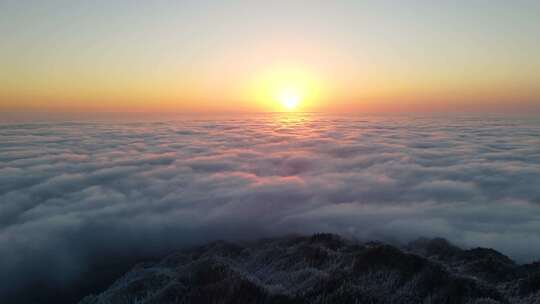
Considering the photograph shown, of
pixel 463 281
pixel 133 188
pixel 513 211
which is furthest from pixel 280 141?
pixel 463 281

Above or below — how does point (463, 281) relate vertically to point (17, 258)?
above

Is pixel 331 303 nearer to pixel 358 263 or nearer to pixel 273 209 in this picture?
pixel 358 263

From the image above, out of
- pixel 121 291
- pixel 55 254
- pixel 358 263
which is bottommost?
pixel 55 254

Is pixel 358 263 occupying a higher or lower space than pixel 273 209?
higher

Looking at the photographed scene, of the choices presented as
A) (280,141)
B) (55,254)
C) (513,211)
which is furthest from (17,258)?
(280,141)

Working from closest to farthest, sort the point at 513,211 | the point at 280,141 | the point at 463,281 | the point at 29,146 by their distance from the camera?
the point at 463,281 → the point at 513,211 → the point at 29,146 → the point at 280,141

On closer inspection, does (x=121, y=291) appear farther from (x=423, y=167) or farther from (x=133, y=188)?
(x=423, y=167)

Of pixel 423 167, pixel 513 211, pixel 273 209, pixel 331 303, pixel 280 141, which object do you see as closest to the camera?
pixel 331 303

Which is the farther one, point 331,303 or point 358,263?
point 358,263

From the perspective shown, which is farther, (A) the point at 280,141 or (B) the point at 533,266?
(A) the point at 280,141

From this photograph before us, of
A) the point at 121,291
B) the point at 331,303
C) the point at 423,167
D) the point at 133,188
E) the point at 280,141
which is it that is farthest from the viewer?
the point at 280,141
